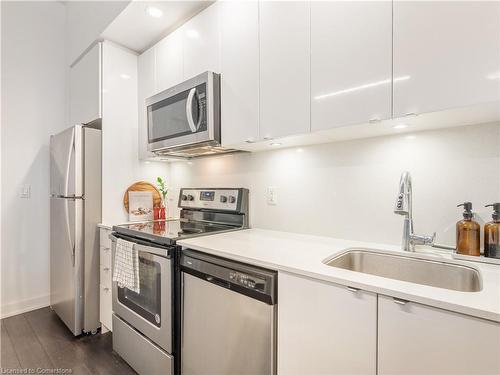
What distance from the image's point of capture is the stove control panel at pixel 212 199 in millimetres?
1945

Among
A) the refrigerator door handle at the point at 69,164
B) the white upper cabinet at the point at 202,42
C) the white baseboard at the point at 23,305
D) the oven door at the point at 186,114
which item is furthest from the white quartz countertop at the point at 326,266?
the white baseboard at the point at 23,305

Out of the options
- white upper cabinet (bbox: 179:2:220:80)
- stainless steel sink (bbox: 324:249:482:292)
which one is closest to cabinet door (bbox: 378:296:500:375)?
stainless steel sink (bbox: 324:249:482:292)

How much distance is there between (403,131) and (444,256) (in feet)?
1.92

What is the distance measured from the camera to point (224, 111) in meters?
1.65

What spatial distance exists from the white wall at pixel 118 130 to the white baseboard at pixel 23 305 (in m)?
1.30

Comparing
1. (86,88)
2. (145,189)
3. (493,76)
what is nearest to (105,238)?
(145,189)

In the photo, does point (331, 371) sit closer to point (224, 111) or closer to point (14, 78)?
point (224, 111)

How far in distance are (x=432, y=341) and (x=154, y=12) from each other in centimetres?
234

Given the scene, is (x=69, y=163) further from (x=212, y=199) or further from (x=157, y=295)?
(x=157, y=295)

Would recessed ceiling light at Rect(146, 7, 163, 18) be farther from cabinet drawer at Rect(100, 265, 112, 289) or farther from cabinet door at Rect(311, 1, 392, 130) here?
cabinet drawer at Rect(100, 265, 112, 289)

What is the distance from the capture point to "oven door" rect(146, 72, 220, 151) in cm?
166

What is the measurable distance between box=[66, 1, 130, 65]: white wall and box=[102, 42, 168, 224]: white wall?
7.7 inches

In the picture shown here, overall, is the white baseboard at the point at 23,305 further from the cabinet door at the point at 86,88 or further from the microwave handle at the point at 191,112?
the microwave handle at the point at 191,112

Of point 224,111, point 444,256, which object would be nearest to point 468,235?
point 444,256
